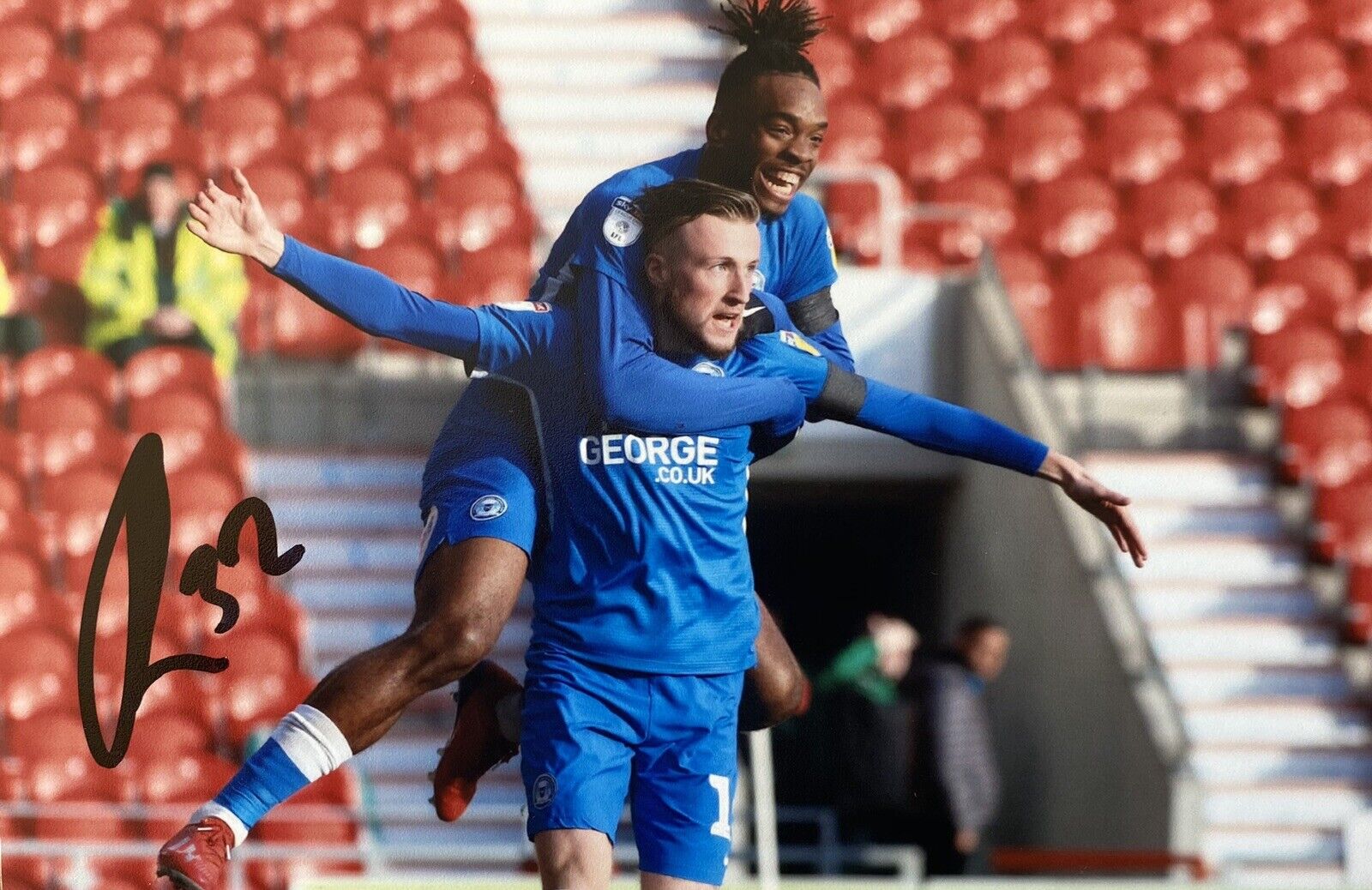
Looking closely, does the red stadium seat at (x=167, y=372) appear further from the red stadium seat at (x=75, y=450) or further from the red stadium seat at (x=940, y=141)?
the red stadium seat at (x=940, y=141)

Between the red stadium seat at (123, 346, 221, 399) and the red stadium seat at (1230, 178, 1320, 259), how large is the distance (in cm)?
377

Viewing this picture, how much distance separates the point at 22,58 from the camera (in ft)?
25.0

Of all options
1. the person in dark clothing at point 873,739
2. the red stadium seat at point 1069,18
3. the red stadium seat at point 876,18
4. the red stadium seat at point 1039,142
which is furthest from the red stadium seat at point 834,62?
the person in dark clothing at point 873,739

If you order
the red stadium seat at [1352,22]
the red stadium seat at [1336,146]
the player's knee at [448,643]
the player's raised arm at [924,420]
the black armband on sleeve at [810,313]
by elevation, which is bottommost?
the player's knee at [448,643]

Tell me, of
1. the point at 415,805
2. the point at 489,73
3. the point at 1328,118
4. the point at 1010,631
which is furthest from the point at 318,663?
the point at 1328,118

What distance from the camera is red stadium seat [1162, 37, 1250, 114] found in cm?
839

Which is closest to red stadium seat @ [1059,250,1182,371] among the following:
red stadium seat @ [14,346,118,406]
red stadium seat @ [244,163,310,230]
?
red stadium seat @ [244,163,310,230]

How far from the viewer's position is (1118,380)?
23.0 ft

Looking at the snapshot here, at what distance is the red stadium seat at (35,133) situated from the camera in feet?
23.6

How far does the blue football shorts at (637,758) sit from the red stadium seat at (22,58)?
476 cm

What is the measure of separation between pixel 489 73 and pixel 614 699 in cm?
531

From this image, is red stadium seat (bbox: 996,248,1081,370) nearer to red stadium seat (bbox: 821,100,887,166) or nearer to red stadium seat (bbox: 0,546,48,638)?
red stadium seat (bbox: 821,100,887,166)

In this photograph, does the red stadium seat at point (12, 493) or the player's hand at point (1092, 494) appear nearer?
the player's hand at point (1092, 494)

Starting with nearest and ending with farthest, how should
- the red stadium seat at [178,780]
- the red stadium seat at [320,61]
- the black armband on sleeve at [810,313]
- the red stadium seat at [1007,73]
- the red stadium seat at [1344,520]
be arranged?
the black armband on sleeve at [810,313], the red stadium seat at [178,780], the red stadium seat at [1344,520], the red stadium seat at [320,61], the red stadium seat at [1007,73]
